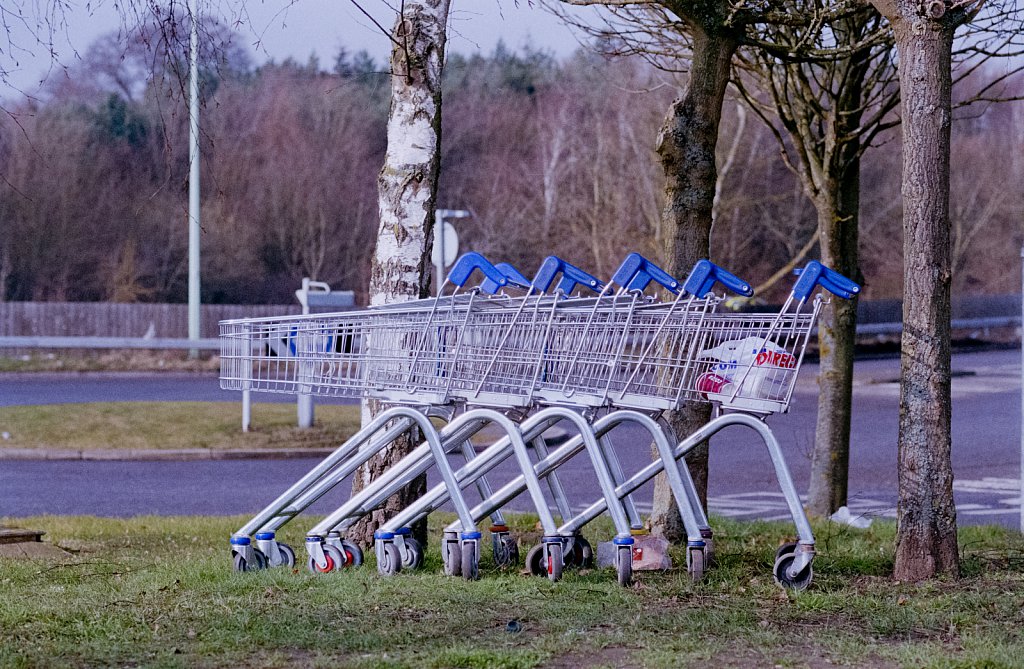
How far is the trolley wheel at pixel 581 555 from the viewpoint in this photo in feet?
20.5

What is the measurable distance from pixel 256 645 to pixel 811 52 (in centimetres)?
528

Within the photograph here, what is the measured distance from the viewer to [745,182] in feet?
94.8

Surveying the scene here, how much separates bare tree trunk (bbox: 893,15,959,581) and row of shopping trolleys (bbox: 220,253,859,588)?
479 mm

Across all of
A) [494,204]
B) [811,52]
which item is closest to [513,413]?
[811,52]

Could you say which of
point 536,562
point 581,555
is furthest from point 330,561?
point 581,555

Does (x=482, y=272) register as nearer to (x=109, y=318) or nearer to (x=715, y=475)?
(x=715, y=475)

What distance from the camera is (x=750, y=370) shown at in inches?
207

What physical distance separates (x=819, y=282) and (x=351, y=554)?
9.09ft

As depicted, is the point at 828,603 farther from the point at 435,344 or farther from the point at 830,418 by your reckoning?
the point at 830,418

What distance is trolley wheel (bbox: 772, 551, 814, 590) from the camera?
5.32 m

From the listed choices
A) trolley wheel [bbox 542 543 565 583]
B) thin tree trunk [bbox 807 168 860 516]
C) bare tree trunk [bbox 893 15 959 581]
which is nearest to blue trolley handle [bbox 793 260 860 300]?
bare tree trunk [bbox 893 15 959 581]

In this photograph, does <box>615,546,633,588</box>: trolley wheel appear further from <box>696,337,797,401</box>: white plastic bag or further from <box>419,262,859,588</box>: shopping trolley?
<box>696,337,797,401</box>: white plastic bag

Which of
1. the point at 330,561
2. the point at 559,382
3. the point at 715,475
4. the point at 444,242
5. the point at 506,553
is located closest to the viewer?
the point at 559,382

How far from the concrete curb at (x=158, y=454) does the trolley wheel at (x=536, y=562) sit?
26.2ft
